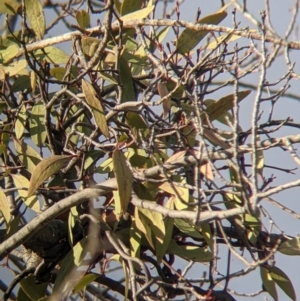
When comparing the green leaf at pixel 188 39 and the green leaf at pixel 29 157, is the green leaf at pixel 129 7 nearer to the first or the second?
the green leaf at pixel 188 39

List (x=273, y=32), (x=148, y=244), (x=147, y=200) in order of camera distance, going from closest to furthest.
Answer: (x=273, y=32) < (x=147, y=200) < (x=148, y=244)

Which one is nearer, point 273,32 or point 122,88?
point 273,32

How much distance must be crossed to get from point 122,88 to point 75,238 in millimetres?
296

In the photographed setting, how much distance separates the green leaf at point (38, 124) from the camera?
1.27m

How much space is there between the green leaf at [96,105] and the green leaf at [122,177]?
0.19ft

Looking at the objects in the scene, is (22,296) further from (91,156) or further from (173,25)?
(173,25)

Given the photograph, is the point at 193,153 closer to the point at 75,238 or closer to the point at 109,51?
the point at 109,51

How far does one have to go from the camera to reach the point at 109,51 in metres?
1.16

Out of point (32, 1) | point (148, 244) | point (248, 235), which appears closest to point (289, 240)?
point (248, 235)

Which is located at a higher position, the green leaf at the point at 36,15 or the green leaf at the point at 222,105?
the green leaf at the point at 36,15

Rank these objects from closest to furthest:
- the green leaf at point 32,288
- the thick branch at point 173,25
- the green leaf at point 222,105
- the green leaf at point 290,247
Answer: the thick branch at point 173,25
the green leaf at point 222,105
the green leaf at point 290,247
the green leaf at point 32,288

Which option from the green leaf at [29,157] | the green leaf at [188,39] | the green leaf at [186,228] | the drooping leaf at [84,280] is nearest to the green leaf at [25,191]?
the green leaf at [29,157]

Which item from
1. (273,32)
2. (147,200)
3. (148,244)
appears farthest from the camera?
(148,244)

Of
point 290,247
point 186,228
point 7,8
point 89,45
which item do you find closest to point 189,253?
point 186,228
